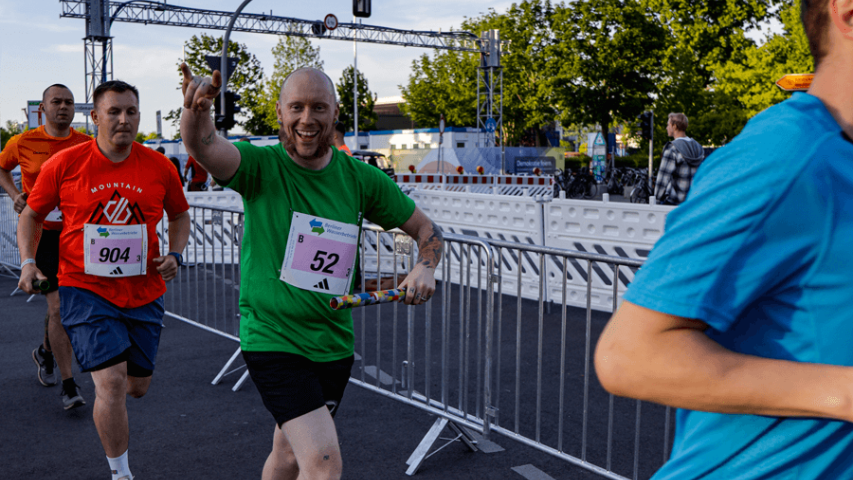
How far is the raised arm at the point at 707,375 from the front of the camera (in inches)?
35.6

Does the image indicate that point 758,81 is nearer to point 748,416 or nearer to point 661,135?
point 661,135

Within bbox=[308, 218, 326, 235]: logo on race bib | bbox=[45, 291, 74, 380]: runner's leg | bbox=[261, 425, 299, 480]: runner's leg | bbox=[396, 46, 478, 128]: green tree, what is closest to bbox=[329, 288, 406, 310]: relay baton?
bbox=[308, 218, 326, 235]: logo on race bib

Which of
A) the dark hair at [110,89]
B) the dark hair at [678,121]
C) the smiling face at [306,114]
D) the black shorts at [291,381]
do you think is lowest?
the black shorts at [291,381]

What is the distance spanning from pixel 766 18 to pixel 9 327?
39096 mm

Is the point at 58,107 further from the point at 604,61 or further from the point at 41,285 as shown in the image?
the point at 604,61

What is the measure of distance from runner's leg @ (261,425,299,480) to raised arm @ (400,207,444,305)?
2.27ft

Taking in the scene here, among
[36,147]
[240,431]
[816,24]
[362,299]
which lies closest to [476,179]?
[36,147]

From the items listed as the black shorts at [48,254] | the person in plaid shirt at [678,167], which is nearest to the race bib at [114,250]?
the black shorts at [48,254]

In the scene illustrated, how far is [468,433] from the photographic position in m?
4.99

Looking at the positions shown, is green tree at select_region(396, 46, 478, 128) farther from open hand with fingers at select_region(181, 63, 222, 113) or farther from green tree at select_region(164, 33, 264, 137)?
open hand with fingers at select_region(181, 63, 222, 113)

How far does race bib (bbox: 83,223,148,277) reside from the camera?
4.20 m

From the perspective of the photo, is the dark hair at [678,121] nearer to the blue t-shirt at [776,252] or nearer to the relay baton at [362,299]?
the relay baton at [362,299]

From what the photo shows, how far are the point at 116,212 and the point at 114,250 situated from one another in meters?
0.25

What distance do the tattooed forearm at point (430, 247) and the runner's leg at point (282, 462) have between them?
0.87 metres
